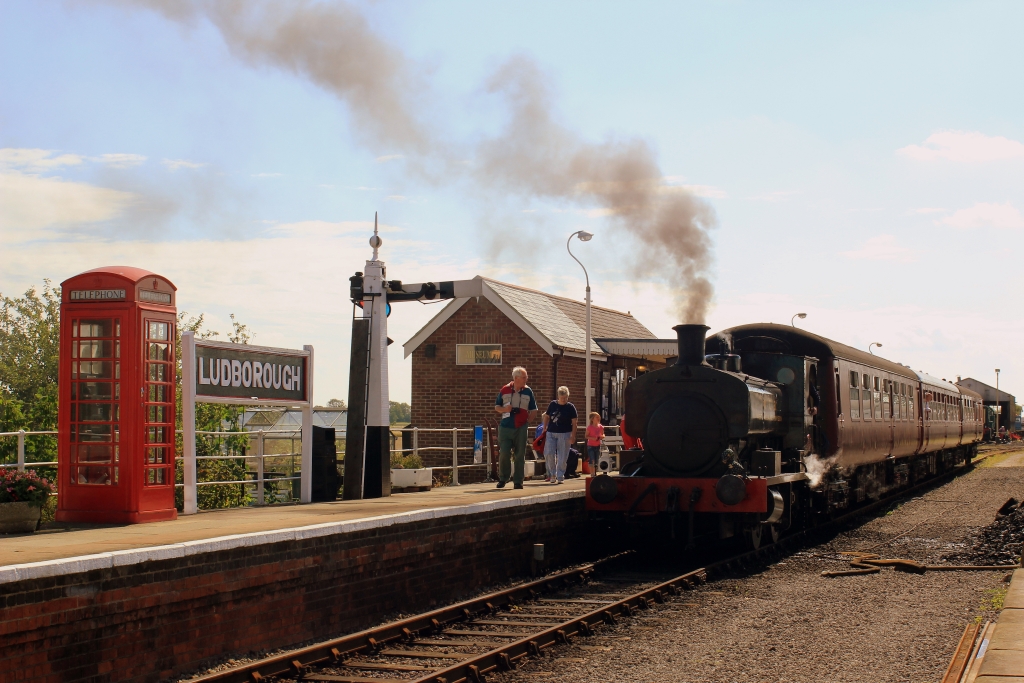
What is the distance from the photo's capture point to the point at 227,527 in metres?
9.09

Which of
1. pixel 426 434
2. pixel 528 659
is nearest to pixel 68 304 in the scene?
pixel 528 659

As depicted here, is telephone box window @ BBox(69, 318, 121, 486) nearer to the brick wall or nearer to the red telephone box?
the red telephone box

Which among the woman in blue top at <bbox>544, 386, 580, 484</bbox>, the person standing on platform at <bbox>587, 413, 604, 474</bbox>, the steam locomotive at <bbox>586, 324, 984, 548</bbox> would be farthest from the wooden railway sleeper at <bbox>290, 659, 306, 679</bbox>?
the person standing on platform at <bbox>587, 413, 604, 474</bbox>

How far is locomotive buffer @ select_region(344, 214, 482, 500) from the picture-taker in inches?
540

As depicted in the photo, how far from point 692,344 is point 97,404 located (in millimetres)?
7366

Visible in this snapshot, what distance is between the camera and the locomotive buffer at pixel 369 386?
13.7 m

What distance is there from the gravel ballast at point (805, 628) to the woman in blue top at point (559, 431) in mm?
3850

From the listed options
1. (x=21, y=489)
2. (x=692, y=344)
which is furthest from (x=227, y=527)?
A: (x=692, y=344)

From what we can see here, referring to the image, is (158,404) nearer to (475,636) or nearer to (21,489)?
(21,489)

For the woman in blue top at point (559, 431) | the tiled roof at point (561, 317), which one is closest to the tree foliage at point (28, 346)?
the tiled roof at point (561, 317)

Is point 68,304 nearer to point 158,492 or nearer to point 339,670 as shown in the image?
point 158,492

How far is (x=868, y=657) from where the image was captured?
804 cm

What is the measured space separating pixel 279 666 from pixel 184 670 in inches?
25.1

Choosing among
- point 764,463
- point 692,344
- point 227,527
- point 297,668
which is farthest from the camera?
point 692,344
